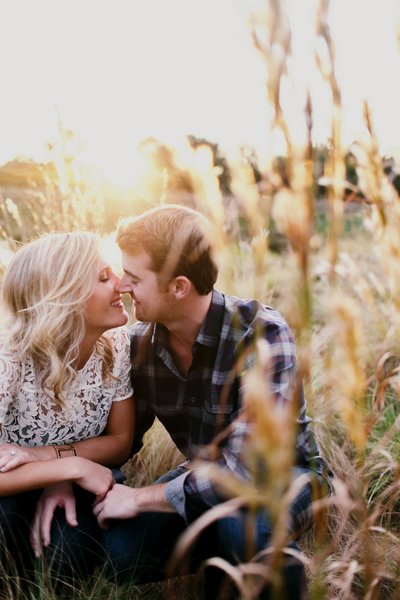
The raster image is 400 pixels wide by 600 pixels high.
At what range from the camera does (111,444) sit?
7.69ft

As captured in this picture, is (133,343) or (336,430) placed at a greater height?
(133,343)

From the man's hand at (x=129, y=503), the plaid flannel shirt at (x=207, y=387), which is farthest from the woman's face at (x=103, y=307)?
the man's hand at (x=129, y=503)

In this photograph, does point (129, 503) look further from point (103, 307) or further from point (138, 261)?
point (138, 261)

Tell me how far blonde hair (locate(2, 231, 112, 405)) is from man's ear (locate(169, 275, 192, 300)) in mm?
265

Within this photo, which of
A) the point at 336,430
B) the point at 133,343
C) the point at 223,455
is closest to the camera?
the point at 223,455

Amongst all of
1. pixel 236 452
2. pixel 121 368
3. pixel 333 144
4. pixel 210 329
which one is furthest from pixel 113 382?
pixel 333 144

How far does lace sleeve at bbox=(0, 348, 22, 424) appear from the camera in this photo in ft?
6.95

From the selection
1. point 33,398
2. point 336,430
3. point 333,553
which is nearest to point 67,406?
point 33,398

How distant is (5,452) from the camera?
2.13m

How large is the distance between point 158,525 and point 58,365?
597mm

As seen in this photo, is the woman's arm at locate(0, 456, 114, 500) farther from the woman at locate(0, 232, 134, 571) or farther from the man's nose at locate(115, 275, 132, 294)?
the man's nose at locate(115, 275, 132, 294)

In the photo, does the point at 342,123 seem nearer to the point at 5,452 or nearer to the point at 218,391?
the point at 218,391

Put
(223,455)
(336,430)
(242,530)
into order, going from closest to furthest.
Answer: (242,530), (223,455), (336,430)

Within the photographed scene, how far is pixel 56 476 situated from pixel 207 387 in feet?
1.83
